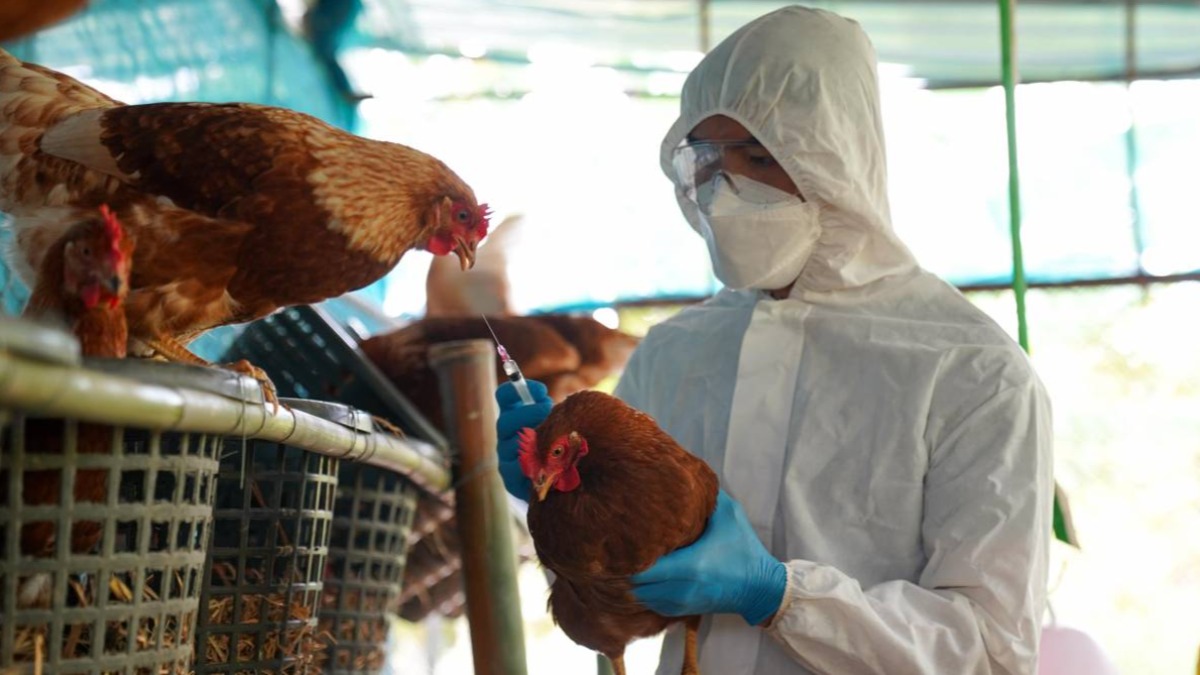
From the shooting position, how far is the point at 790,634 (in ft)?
5.67

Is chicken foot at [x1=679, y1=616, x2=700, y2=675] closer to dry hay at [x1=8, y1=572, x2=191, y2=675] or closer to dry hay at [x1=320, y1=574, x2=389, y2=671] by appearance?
dry hay at [x1=320, y1=574, x2=389, y2=671]

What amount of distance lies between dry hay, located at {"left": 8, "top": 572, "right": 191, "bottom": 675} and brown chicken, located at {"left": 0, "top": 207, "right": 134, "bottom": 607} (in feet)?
0.10

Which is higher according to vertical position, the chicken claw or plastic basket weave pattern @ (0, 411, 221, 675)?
the chicken claw

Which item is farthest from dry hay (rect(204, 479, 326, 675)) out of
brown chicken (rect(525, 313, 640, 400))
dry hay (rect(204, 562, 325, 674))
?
brown chicken (rect(525, 313, 640, 400))

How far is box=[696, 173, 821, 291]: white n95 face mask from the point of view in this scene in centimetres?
195

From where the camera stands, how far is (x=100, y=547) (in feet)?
3.43

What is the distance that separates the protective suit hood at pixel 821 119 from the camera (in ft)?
6.44

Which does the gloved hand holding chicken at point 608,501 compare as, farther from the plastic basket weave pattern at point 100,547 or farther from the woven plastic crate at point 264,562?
the plastic basket weave pattern at point 100,547

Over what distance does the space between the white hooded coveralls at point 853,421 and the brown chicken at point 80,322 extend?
0.96 m

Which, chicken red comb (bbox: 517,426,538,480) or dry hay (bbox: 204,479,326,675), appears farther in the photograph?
chicken red comb (bbox: 517,426,538,480)

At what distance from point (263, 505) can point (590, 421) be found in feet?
1.39

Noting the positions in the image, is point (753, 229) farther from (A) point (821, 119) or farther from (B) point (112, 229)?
(B) point (112, 229)

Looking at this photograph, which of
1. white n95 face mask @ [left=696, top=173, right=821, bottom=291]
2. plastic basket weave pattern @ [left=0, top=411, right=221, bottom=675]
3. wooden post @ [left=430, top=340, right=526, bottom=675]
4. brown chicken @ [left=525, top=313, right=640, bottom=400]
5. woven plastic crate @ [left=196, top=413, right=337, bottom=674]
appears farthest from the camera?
brown chicken @ [left=525, top=313, right=640, bottom=400]

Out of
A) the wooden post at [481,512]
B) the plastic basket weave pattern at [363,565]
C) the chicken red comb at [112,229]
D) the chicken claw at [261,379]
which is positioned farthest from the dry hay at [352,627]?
the chicken red comb at [112,229]
